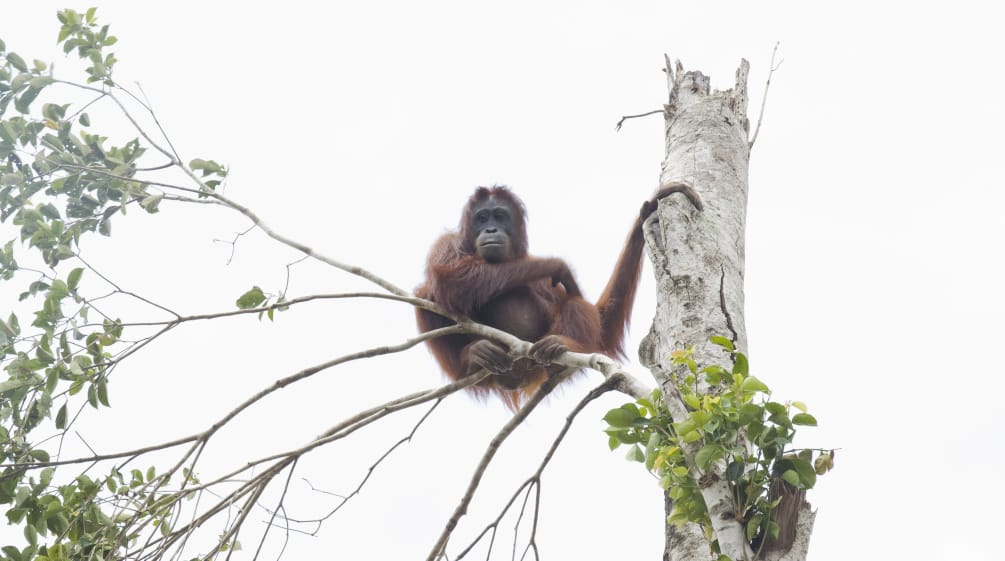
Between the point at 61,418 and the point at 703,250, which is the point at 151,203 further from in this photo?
the point at 703,250

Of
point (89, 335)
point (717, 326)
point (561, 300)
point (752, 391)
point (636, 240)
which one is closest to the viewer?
point (752, 391)

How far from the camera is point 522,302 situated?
6.70 metres

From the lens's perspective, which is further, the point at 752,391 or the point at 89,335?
the point at 89,335

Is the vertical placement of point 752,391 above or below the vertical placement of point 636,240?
below

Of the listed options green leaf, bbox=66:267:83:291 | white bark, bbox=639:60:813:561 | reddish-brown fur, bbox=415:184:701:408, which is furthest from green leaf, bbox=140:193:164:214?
white bark, bbox=639:60:813:561

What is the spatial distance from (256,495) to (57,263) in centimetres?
157

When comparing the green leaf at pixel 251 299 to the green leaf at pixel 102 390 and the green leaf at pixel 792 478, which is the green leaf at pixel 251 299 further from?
the green leaf at pixel 792 478

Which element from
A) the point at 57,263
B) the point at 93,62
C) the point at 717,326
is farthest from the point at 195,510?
the point at 93,62

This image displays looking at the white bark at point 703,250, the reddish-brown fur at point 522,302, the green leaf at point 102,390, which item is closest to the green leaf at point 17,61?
the green leaf at point 102,390

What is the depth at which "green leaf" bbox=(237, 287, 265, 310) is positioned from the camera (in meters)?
4.42

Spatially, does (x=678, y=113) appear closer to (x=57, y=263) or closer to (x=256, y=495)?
(x=256, y=495)

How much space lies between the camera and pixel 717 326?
375 cm

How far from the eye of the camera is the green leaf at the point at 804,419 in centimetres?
296

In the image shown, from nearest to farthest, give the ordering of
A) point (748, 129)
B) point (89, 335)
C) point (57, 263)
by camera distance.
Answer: point (89, 335), point (57, 263), point (748, 129)
